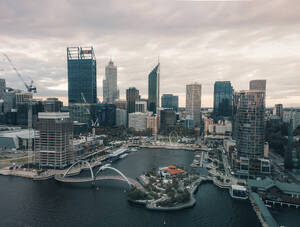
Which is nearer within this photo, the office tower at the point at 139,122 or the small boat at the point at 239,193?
the small boat at the point at 239,193

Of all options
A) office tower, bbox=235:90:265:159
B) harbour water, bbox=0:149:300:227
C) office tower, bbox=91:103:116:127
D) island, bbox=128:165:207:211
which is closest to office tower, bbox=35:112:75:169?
harbour water, bbox=0:149:300:227

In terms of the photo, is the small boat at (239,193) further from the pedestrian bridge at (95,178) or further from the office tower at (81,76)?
the office tower at (81,76)

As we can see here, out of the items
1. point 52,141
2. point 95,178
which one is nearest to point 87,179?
point 95,178

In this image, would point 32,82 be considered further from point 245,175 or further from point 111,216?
point 245,175

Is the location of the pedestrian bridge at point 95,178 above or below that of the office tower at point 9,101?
below

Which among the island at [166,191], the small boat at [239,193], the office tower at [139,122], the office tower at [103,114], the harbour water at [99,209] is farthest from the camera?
the office tower at [139,122]

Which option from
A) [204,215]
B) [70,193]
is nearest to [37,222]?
[70,193]

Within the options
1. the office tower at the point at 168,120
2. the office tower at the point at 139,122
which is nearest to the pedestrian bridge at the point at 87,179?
the office tower at the point at 139,122
